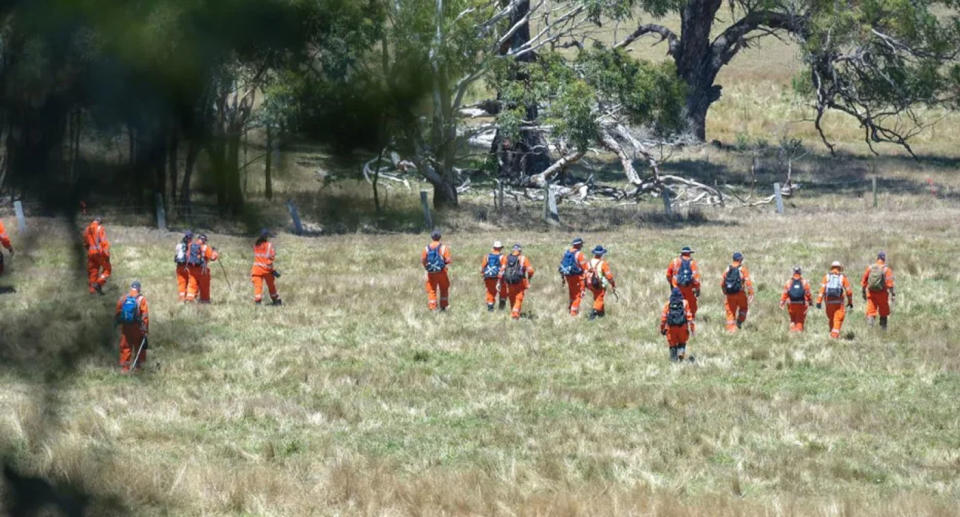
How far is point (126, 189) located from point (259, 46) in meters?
0.39

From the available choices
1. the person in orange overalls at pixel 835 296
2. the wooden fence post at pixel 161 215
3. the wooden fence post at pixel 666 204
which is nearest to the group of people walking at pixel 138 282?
the wooden fence post at pixel 161 215

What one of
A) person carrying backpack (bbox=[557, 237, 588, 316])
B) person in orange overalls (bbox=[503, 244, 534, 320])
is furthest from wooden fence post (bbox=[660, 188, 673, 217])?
person in orange overalls (bbox=[503, 244, 534, 320])

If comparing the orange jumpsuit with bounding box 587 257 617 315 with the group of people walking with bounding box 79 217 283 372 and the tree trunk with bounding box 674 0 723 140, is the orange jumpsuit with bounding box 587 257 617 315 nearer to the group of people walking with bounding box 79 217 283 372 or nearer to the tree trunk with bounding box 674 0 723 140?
the group of people walking with bounding box 79 217 283 372

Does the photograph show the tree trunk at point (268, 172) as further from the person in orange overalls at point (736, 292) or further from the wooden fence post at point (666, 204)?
the wooden fence post at point (666, 204)

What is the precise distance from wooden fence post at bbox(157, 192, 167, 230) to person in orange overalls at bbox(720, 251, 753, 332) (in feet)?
54.2

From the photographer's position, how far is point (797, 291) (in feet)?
61.7

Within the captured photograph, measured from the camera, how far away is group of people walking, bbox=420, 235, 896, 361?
18.8m

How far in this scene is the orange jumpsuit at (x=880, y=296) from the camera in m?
19.2

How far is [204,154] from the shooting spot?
8.48 ft

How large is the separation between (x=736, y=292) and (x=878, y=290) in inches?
84.7

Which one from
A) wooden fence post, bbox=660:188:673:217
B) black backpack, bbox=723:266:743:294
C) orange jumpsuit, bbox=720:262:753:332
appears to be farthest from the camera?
wooden fence post, bbox=660:188:673:217

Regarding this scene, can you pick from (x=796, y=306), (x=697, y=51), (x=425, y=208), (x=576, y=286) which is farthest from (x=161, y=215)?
(x=697, y=51)

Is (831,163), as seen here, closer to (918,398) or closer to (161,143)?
(918,398)

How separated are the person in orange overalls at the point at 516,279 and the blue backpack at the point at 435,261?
981mm
